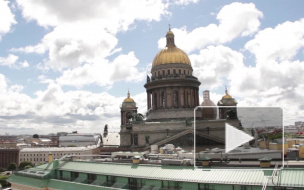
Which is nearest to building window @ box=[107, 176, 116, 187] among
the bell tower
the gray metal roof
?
the gray metal roof

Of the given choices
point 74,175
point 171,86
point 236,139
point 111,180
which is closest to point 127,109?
point 171,86

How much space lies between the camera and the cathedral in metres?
74.6

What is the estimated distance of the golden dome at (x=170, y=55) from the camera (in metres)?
87.0

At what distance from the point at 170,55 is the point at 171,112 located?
14.2m

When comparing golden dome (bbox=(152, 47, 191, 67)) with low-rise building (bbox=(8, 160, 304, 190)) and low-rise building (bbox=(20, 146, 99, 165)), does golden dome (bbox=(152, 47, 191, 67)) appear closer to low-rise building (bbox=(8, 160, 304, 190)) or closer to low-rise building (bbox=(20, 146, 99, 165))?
low-rise building (bbox=(20, 146, 99, 165))

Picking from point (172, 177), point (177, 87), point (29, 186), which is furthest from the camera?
point (177, 87)

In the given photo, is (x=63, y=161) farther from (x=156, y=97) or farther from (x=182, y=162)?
(x=156, y=97)

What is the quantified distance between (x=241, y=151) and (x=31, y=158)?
107493 mm

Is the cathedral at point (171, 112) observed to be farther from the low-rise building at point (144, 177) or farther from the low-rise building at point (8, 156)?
the low-rise building at point (8, 156)

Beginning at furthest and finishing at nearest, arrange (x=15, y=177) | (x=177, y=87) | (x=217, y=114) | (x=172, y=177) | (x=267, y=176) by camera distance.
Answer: (x=217, y=114)
(x=177, y=87)
(x=15, y=177)
(x=172, y=177)
(x=267, y=176)

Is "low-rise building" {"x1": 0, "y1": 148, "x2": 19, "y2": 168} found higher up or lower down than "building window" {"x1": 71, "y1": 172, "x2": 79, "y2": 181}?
lower down

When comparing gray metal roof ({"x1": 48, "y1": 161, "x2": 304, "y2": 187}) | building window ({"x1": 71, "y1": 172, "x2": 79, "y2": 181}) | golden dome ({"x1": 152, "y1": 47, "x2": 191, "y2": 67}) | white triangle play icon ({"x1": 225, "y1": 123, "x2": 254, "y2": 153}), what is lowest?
building window ({"x1": 71, "y1": 172, "x2": 79, "y2": 181})

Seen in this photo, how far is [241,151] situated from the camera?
104 ft

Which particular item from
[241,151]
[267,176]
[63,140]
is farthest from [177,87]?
[63,140]
